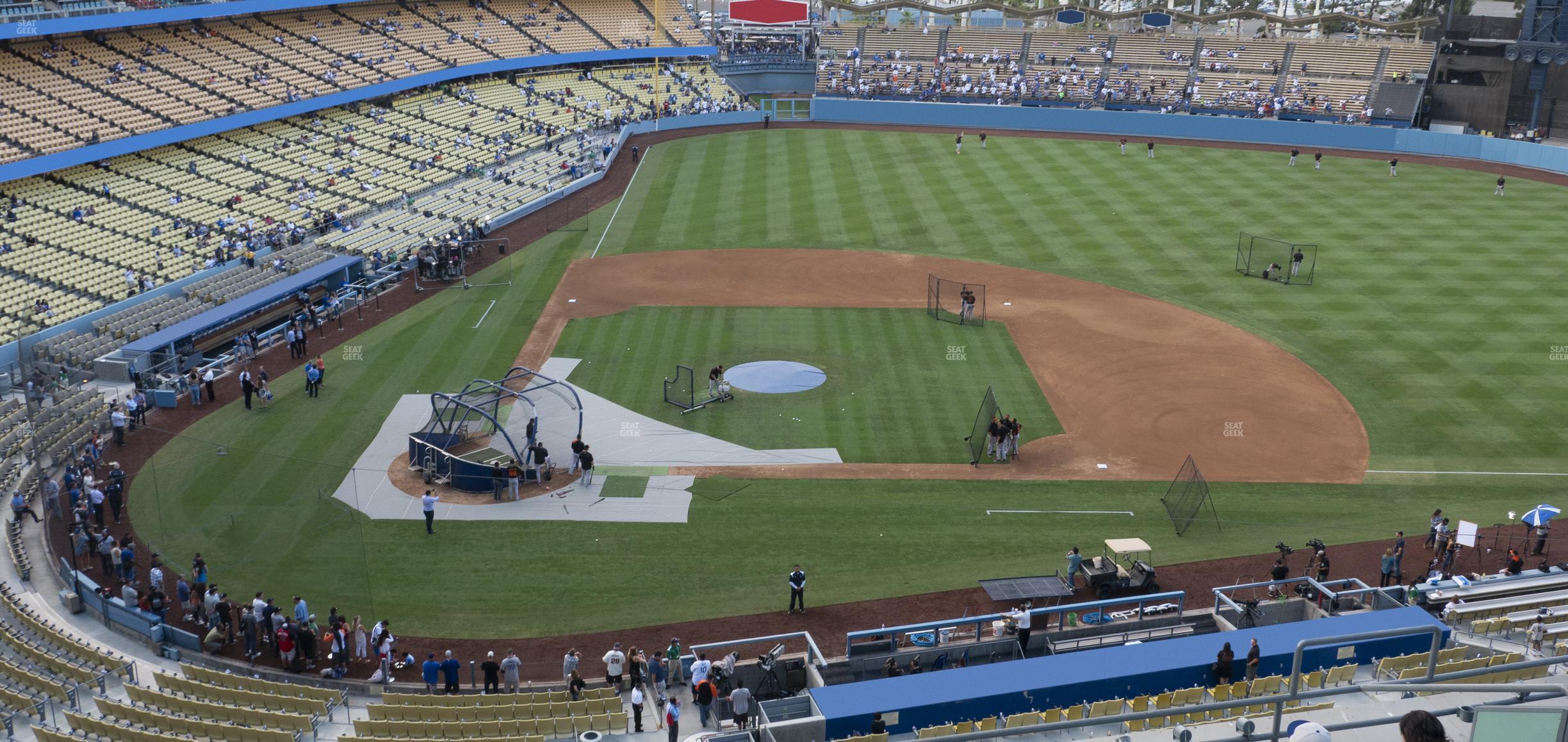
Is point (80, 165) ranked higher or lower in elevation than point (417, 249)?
higher

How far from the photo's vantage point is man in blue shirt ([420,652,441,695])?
20375mm

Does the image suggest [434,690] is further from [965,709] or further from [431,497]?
[965,709]

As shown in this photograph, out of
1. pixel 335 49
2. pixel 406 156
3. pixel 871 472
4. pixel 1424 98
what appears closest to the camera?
pixel 871 472

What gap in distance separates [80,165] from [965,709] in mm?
42927

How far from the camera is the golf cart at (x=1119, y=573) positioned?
77.6ft

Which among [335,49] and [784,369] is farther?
[335,49]

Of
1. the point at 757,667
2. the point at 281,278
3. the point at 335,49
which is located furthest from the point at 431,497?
the point at 335,49

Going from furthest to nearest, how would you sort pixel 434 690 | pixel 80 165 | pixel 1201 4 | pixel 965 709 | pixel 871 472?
1. pixel 1201 4
2. pixel 80 165
3. pixel 871 472
4. pixel 434 690
5. pixel 965 709

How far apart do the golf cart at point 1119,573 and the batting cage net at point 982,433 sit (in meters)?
5.80

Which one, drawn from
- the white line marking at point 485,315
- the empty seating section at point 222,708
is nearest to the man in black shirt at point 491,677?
the empty seating section at point 222,708

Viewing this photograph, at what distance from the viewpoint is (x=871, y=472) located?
2928 centimetres

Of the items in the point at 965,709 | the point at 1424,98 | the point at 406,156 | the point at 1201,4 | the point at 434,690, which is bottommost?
the point at 434,690

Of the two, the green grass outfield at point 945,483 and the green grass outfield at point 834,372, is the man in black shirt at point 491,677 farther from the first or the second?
the green grass outfield at point 834,372

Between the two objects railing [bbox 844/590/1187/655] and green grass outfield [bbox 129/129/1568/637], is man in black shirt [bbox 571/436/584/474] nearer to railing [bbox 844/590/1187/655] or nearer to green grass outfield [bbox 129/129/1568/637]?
green grass outfield [bbox 129/129/1568/637]
